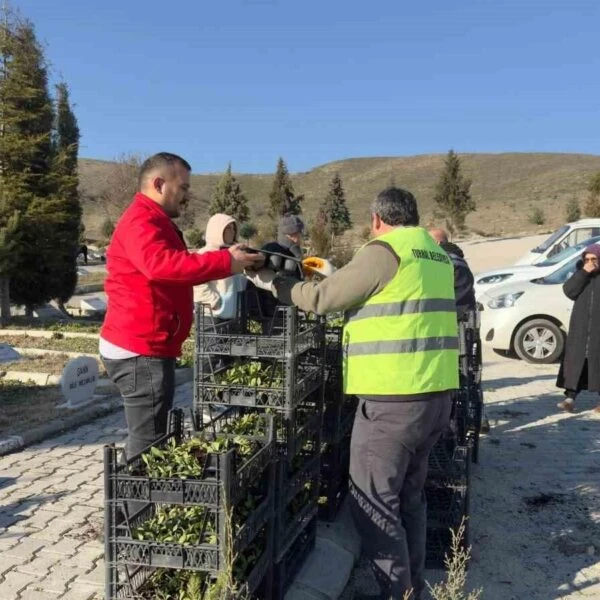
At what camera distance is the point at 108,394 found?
329 inches

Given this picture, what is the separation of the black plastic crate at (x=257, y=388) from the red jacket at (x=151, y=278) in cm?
23

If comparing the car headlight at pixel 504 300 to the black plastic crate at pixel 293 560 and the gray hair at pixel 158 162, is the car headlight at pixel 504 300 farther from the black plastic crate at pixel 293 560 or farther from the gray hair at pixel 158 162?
the gray hair at pixel 158 162

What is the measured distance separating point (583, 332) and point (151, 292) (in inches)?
243

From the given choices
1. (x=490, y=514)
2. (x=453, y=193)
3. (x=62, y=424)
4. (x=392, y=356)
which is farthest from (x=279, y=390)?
(x=453, y=193)

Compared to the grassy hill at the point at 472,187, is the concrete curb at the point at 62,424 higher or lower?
lower

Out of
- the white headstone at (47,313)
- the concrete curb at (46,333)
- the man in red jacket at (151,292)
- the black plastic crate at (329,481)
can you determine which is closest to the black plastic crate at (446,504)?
the black plastic crate at (329,481)

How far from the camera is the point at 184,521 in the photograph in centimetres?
265

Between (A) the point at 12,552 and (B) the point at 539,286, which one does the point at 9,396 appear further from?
(B) the point at 539,286

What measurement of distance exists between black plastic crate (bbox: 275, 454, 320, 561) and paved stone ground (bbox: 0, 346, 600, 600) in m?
0.65

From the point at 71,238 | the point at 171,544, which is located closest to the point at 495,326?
the point at 171,544

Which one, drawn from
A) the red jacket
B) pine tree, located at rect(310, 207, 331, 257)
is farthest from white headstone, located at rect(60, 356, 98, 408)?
pine tree, located at rect(310, 207, 331, 257)

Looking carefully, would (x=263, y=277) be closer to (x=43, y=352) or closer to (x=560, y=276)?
(x=43, y=352)

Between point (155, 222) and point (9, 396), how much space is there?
5.87 meters

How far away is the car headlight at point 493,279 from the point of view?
14.9m
